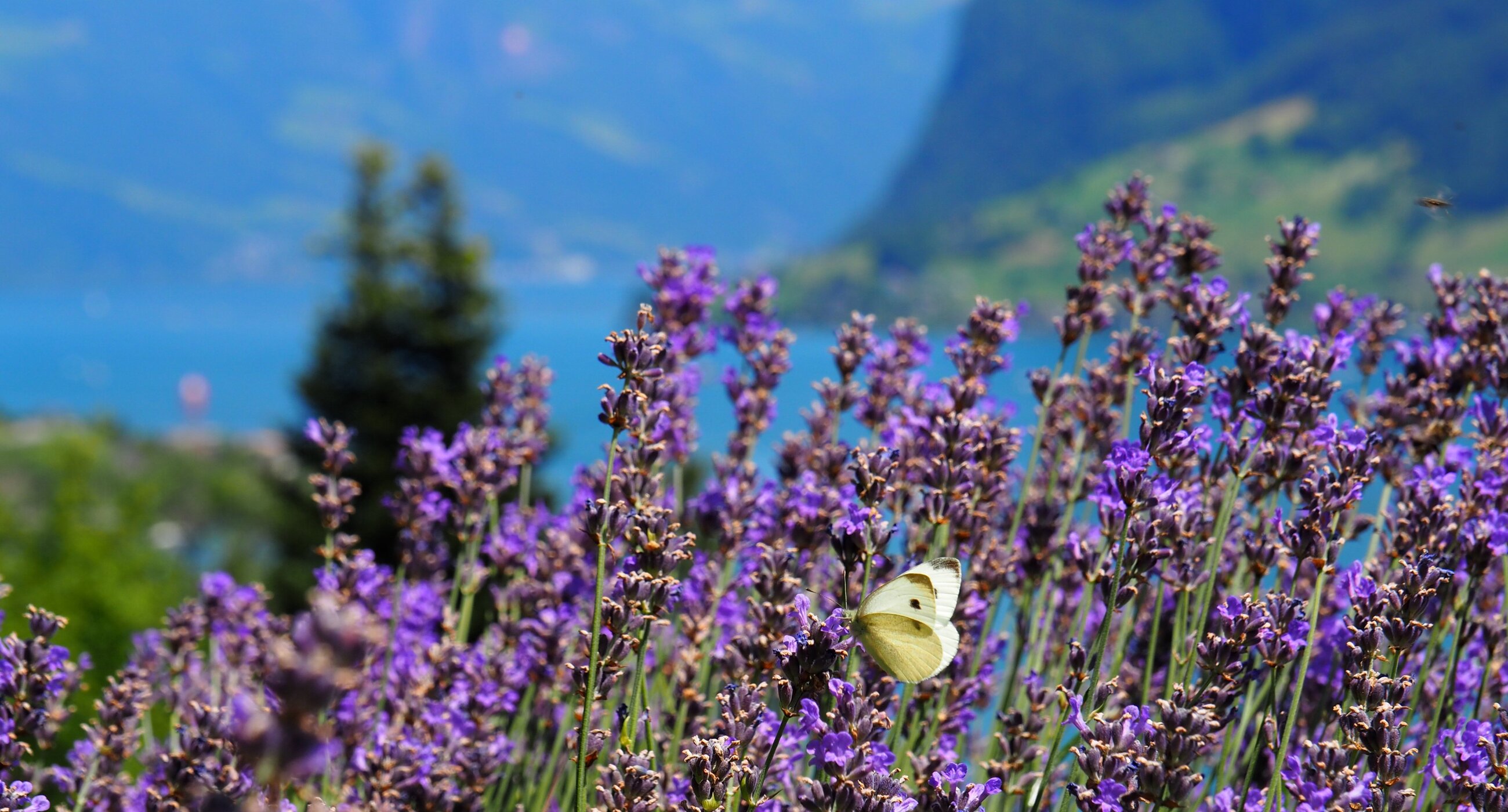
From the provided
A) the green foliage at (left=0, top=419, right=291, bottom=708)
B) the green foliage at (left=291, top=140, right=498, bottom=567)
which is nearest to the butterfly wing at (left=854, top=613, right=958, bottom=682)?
the green foliage at (left=0, top=419, right=291, bottom=708)

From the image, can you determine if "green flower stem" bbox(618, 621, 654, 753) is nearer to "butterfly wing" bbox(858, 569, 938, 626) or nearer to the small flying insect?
"butterfly wing" bbox(858, 569, 938, 626)

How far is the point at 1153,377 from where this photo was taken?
5.81 feet

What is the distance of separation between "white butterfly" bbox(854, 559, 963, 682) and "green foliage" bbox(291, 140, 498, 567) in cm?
2270

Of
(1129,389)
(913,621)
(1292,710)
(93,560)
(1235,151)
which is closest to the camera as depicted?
(1292,710)

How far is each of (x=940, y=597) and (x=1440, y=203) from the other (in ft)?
7.42

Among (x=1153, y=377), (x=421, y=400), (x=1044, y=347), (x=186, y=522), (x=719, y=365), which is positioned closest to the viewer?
(x=1153, y=377)

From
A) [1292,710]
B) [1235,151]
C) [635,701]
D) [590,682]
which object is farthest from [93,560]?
[1235,151]

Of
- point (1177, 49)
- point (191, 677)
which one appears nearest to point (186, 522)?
point (191, 677)

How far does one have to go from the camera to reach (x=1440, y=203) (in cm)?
305

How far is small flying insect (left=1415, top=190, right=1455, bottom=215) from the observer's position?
10.1ft

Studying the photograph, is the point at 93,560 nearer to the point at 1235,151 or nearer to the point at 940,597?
the point at 940,597

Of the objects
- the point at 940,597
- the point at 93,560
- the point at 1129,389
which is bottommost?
the point at 940,597

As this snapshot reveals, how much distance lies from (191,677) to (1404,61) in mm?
167455

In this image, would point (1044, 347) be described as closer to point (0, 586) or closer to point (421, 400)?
point (0, 586)
